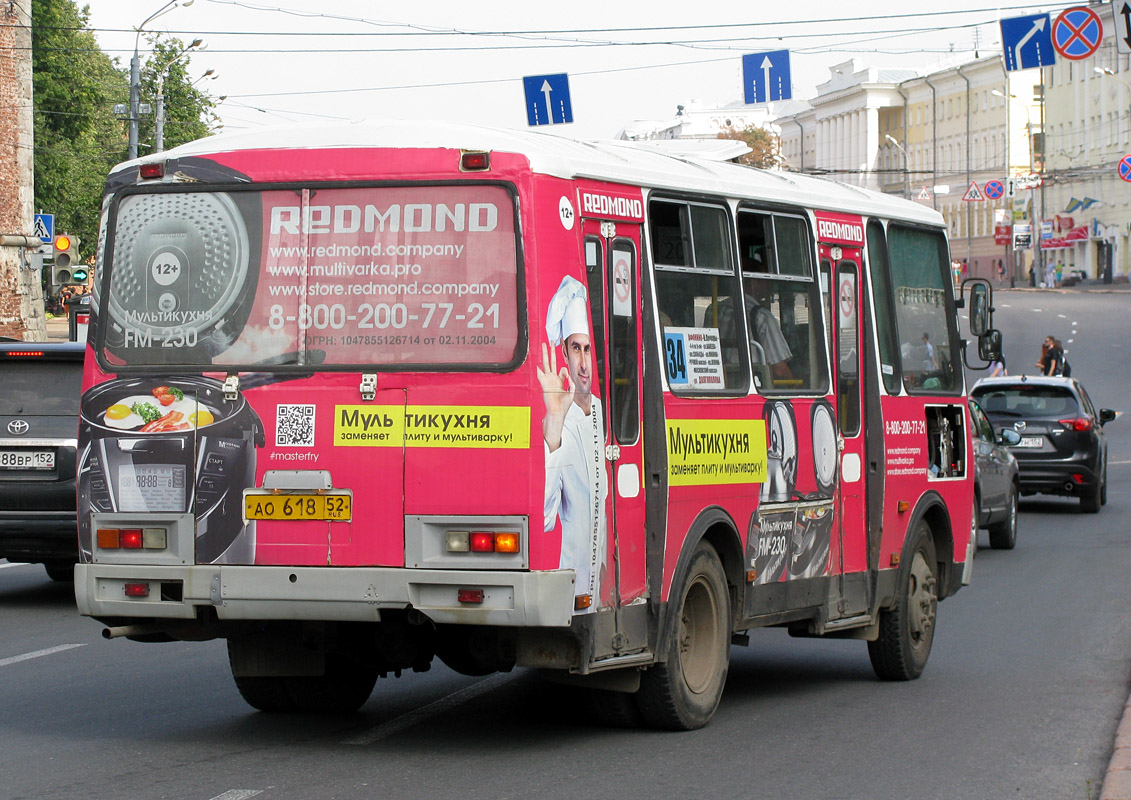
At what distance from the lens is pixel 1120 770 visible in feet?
26.2

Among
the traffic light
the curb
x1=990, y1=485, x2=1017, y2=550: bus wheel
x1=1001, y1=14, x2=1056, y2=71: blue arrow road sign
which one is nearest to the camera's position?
the curb

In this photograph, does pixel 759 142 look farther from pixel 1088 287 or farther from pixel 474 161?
pixel 474 161

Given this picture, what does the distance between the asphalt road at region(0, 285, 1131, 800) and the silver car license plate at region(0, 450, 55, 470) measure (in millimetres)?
1074

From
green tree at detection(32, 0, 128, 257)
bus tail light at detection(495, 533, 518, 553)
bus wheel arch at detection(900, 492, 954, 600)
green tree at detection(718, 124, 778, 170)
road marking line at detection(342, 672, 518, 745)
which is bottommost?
road marking line at detection(342, 672, 518, 745)

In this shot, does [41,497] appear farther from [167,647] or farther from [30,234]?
[30,234]

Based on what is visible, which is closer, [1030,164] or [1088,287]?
[1088,287]

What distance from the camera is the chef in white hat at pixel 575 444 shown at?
767 centimetres

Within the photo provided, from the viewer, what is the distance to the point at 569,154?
26.6 ft

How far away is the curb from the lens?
7.52 m

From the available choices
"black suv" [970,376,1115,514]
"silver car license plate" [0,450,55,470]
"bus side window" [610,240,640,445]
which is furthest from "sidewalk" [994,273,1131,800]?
"black suv" [970,376,1115,514]

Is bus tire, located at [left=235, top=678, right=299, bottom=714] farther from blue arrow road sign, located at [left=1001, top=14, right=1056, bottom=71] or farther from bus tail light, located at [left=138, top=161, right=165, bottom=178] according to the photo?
blue arrow road sign, located at [left=1001, top=14, right=1056, bottom=71]

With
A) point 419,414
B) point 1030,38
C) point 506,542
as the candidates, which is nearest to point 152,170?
point 419,414

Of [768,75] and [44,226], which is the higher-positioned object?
[768,75]

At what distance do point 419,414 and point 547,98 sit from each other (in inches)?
1022
